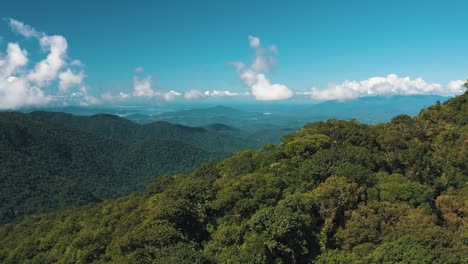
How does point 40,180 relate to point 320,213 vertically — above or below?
below

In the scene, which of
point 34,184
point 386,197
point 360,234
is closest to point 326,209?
point 360,234

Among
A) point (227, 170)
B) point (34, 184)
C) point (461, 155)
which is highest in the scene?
point (461, 155)

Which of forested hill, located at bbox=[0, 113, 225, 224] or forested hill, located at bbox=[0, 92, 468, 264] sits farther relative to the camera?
forested hill, located at bbox=[0, 113, 225, 224]

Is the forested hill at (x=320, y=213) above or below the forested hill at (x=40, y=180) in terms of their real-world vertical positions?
above

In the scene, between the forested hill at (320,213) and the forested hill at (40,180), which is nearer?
the forested hill at (320,213)

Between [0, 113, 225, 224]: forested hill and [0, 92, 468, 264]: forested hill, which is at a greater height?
[0, 92, 468, 264]: forested hill

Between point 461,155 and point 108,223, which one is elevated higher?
point 461,155

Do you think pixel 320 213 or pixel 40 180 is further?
pixel 40 180

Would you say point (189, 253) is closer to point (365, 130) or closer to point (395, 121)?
point (365, 130)
